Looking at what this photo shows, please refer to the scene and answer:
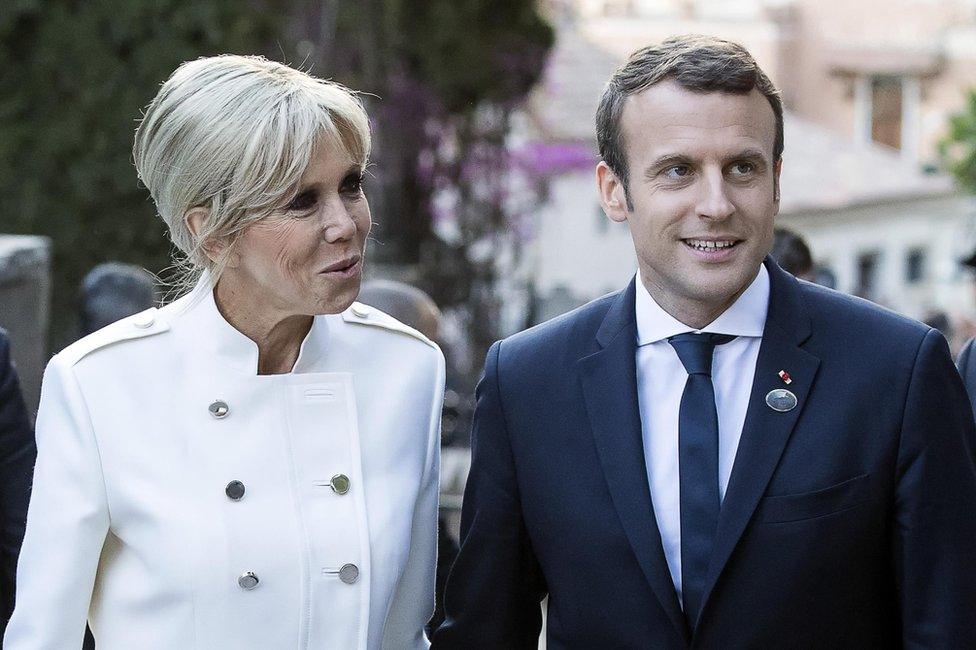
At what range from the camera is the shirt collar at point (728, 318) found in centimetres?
263

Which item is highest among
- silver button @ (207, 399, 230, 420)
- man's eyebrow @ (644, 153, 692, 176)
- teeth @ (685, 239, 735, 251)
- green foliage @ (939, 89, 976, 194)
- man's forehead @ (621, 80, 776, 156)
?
man's forehead @ (621, 80, 776, 156)

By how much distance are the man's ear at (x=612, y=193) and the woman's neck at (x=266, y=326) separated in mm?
586

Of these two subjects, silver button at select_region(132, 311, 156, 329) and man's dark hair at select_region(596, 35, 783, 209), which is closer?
man's dark hair at select_region(596, 35, 783, 209)

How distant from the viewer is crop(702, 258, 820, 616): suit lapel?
248cm

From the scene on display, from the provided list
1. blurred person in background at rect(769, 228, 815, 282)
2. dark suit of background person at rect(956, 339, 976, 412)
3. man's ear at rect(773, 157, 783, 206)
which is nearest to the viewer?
man's ear at rect(773, 157, 783, 206)

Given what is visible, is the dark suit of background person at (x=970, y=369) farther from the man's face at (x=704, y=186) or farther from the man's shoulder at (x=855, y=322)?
the man's face at (x=704, y=186)

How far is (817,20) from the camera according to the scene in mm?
37656

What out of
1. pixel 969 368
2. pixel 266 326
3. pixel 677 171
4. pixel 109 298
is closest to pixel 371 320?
pixel 266 326

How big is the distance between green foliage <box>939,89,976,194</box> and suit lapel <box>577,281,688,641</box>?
18.1m

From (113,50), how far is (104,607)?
227 inches

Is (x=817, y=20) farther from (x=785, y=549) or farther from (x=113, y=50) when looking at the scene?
(x=785, y=549)

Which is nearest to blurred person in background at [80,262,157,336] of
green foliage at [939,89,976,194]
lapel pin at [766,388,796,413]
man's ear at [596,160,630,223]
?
man's ear at [596,160,630,223]

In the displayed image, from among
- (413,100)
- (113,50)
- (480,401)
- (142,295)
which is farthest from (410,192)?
(480,401)

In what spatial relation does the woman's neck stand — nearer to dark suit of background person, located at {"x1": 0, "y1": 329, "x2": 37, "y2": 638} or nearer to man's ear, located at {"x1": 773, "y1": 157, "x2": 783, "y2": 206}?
dark suit of background person, located at {"x1": 0, "y1": 329, "x2": 37, "y2": 638}
